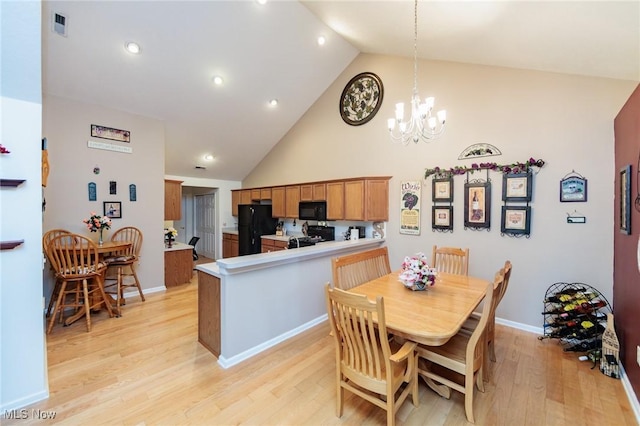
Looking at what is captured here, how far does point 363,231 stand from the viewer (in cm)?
467

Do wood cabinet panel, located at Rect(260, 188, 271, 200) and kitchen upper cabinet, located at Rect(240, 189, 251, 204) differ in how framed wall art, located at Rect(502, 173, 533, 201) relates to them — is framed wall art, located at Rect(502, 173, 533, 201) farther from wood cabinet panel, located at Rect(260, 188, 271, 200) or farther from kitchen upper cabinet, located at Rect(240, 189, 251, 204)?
kitchen upper cabinet, located at Rect(240, 189, 251, 204)

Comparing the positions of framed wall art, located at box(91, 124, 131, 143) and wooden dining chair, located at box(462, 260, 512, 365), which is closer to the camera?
wooden dining chair, located at box(462, 260, 512, 365)

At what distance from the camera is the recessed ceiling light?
3184mm

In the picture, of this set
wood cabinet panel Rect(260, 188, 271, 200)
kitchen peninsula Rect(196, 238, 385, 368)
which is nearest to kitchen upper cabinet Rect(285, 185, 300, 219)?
wood cabinet panel Rect(260, 188, 271, 200)

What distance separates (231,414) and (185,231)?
7147 millimetres

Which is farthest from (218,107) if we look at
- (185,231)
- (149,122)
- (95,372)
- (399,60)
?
(185,231)

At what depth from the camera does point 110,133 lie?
393 cm

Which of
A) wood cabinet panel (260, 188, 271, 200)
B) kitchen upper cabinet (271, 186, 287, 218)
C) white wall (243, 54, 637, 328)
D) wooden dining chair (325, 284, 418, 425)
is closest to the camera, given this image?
wooden dining chair (325, 284, 418, 425)

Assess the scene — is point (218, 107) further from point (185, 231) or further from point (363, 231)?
point (185, 231)

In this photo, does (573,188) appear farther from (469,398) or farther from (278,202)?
(278,202)

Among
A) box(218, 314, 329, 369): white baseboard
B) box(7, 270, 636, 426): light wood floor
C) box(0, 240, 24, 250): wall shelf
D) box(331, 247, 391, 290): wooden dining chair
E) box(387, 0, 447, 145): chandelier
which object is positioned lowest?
box(7, 270, 636, 426): light wood floor

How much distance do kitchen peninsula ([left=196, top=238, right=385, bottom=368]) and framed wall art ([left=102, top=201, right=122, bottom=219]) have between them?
2.38 metres

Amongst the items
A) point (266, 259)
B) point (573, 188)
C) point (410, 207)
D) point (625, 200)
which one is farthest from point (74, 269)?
point (573, 188)

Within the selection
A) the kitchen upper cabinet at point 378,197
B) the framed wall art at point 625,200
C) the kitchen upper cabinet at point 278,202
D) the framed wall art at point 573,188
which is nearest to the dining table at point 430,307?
the framed wall art at point 625,200
